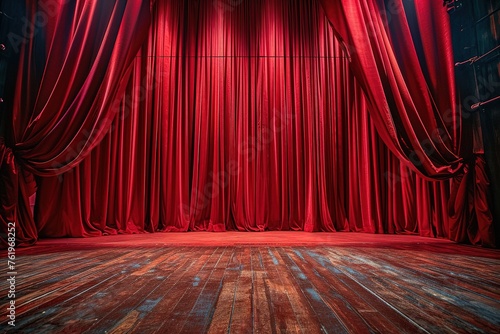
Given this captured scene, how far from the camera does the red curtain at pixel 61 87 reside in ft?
8.24

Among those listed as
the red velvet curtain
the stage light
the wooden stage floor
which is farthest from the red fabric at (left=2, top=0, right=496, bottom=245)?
the wooden stage floor

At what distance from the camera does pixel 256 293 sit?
1.15m

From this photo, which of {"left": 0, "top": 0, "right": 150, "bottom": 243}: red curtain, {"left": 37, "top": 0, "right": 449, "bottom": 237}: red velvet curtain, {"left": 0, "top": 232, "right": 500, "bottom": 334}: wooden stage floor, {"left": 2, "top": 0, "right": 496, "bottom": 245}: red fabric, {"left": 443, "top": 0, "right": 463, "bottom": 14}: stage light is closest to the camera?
{"left": 0, "top": 232, "right": 500, "bottom": 334}: wooden stage floor

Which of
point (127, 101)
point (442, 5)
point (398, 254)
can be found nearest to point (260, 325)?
point (398, 254)

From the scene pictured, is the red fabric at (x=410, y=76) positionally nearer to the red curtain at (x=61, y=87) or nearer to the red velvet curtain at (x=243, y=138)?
the red velvet curtain at (x=243, y=138)

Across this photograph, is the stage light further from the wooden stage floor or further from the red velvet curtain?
the wooden stage floor

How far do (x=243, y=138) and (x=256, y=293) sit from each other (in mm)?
3194

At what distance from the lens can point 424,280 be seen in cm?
136

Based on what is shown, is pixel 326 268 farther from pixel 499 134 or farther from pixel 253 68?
pixel 253 68

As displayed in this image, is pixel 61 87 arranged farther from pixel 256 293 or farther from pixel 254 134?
pixel 256 293

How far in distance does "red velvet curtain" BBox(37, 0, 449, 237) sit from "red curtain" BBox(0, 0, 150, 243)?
0.80m

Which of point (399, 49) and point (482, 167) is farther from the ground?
point (399, 49)

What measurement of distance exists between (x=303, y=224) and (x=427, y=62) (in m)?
2.38

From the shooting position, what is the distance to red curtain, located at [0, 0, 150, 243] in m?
2.51
